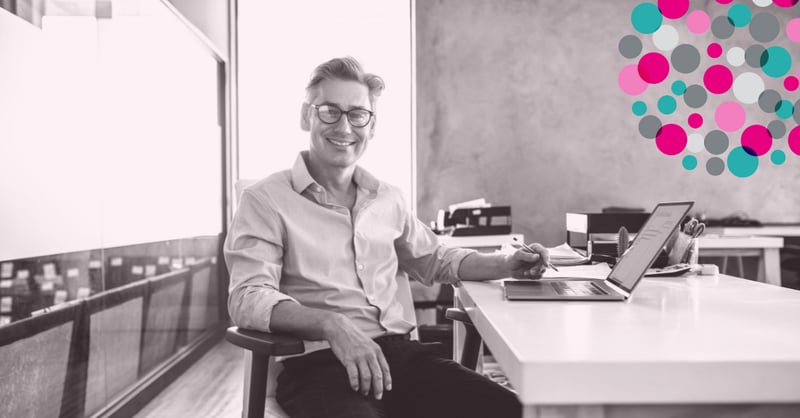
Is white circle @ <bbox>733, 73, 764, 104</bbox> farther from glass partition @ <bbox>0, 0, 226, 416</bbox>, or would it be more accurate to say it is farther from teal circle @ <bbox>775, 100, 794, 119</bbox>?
glass partition @ <bbox>0, 0, 226, 416</bbox>

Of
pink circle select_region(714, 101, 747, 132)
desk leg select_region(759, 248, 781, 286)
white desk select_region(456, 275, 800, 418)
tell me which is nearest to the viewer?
white desk select_region(456, 275, 800, 418)

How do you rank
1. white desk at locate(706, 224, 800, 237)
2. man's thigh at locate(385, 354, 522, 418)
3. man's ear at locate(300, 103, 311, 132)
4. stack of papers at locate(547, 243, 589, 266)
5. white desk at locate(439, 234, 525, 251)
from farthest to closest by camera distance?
1. white desk at locate(706, 224, 800, 237)
2. white desk at locate(439, 234, 525, 251)
3. stack of papers at locate(547, 243, 589, 266)
4. man's ear at locate(300, 103, 311, 132)
5. man's thigh at locate(385, 354, 522, 418)

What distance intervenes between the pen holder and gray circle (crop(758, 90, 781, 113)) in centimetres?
344

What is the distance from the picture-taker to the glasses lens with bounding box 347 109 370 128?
5.62 ft

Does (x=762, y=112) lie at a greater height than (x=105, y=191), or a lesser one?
greater

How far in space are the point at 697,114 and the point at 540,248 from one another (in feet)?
11.9

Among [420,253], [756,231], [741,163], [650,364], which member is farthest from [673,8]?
[650,364]

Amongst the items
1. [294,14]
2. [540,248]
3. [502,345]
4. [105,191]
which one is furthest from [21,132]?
[294,14]

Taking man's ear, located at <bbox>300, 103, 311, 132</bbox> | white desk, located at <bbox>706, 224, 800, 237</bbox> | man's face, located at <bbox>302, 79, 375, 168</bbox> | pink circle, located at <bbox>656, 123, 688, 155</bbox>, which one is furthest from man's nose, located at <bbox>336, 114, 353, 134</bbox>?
pink circle, located at <bbox>656, 123, 688, 155</bbox>

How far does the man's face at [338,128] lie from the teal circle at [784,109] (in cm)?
412

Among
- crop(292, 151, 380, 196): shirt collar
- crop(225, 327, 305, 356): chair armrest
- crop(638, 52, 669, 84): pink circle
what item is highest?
crop(638, 52, 669, 84): pink circle

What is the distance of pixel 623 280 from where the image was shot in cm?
138

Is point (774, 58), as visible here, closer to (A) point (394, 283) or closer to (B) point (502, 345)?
(A) point (394, 283)

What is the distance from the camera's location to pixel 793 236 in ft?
13.9
